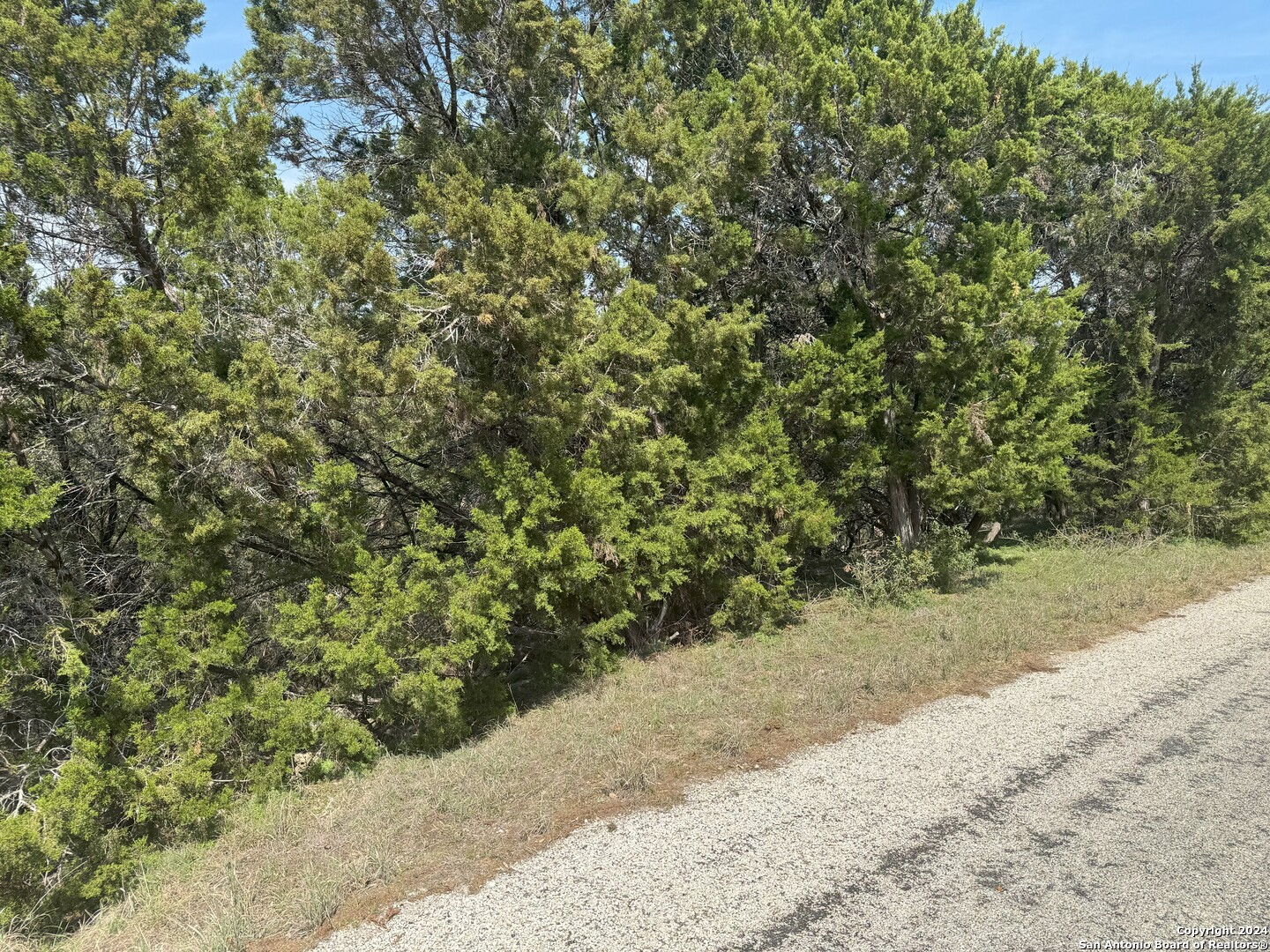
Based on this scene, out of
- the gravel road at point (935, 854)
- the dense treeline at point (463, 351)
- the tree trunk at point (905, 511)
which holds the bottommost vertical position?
the gravel road at point (935, 854)

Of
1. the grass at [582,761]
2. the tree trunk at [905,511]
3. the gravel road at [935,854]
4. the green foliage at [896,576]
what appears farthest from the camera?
the tree trunk at [905,511]

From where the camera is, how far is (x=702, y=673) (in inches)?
386

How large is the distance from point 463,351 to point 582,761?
17.5 feet

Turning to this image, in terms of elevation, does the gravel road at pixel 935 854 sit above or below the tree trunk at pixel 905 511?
below

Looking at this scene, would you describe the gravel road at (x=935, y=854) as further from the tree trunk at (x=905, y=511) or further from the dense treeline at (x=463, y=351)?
the tree trunk at (x=905, y=511)

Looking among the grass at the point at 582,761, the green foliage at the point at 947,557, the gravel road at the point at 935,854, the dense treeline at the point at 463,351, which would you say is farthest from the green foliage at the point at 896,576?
the gravel road at the point at 935,854

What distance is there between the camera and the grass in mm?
4852

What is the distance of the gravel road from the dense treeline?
4.02 metres

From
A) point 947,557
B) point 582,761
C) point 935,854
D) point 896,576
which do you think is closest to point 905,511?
point 947,557

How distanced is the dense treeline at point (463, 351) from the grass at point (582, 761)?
1032mm

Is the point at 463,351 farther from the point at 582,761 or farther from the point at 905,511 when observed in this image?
the point at 905,511

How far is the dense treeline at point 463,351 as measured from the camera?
7242 millimetres

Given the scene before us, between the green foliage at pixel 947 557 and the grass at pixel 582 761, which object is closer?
the grass at pixel 582 761

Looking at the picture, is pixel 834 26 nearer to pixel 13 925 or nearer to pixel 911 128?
pixel 911 128
